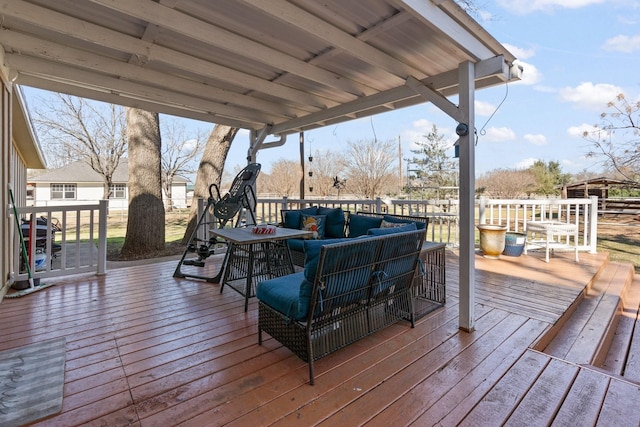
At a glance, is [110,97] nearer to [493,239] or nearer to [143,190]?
[143,190]

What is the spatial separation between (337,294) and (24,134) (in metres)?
7.14

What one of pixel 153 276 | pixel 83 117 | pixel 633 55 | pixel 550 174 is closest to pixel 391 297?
pixel 153 276

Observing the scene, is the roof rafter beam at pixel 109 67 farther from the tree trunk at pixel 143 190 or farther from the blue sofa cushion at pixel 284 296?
the tree trunk at pixel 143 190

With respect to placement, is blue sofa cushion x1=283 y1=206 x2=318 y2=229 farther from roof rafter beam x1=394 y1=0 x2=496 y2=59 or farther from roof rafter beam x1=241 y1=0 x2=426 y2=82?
roof rafter beam x1=394 y1=0 x2=496 y2=59

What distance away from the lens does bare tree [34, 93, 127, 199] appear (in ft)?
51.6

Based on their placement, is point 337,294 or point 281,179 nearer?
point 337,294

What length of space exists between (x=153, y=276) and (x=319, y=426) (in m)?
3.57

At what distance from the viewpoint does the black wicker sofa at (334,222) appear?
4.17 metres

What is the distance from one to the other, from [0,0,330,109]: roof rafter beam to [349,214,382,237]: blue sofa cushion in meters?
1.85

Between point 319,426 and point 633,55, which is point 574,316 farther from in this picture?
point 633,55

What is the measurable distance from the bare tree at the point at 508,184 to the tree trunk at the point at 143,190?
51.0ft

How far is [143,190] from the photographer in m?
6.87

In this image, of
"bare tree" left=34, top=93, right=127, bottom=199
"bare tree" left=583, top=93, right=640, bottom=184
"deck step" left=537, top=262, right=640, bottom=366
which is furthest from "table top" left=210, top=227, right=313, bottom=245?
"bare tree" left=34, top=93, right=127, bottom=199

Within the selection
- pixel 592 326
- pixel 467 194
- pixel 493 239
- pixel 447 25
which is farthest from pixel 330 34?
pixel 493 239
